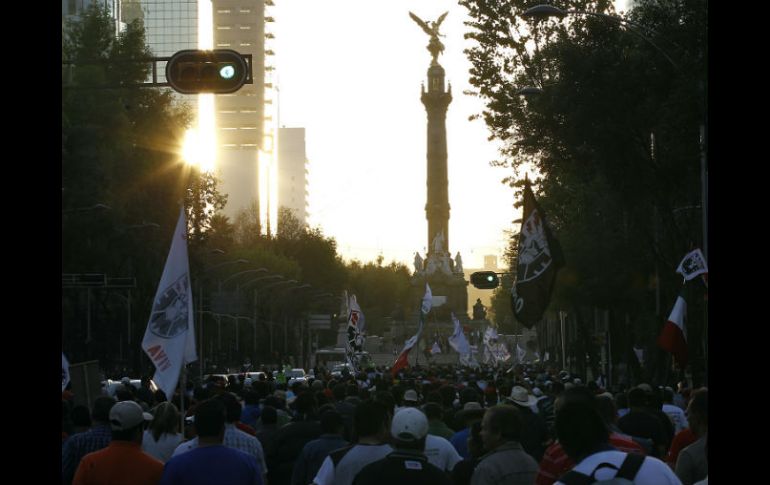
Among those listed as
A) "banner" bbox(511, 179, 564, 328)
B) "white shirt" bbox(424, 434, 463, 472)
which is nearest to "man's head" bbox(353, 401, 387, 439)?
"white shirt" bbox(424, 434, 463, 472)

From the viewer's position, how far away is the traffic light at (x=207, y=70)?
18297 mm

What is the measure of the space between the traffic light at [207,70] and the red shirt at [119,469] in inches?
375

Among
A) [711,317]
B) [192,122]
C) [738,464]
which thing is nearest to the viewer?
[738,464]

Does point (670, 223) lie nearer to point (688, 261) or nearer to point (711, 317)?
point (688, 261)

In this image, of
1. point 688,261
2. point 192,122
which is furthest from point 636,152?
point 192,122

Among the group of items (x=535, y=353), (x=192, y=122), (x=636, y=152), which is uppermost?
(x=192, y=122)

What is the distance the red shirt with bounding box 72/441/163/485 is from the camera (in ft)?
29.9

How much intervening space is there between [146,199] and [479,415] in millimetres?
46378

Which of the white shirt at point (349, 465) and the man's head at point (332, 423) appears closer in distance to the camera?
the white shirt at point (349, 465)

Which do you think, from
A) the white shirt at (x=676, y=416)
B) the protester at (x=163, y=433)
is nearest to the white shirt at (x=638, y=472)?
the protester at (x=163, y=433)

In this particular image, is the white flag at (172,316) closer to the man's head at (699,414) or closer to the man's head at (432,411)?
the man's head at (432,411)

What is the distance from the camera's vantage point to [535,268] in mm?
13711

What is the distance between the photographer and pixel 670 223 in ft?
105

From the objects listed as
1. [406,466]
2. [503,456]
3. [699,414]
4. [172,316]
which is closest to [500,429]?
[503,456]
